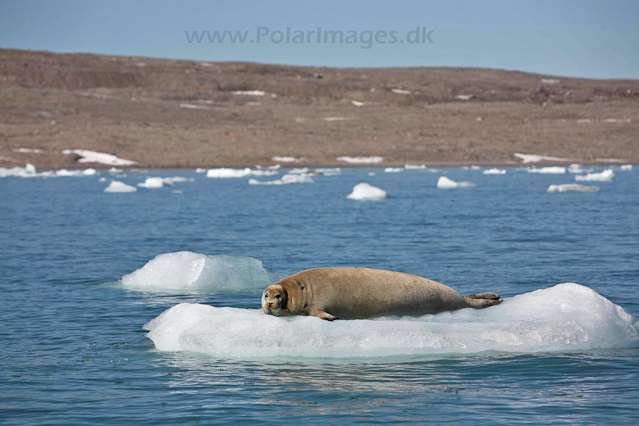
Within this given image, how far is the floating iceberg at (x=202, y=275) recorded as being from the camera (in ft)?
42.2

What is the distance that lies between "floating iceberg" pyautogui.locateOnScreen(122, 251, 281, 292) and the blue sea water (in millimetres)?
323

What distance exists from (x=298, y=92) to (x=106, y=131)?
38945 millimetres

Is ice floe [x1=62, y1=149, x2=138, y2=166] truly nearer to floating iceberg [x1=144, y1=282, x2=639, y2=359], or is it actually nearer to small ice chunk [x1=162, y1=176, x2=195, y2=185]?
small ice chunk [x1=162, y1=176, x2=195, y2=185]

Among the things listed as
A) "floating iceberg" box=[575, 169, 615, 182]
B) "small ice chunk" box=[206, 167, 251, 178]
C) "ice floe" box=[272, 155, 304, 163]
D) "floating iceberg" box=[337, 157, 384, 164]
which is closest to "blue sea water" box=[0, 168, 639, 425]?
"floating iceberg" box=[575, 169, 615, 182]

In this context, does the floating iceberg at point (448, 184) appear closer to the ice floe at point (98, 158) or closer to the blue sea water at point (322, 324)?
the blue sea water at point (322, 324)

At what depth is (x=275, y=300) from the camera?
28.1ft

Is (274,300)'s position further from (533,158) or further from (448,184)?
(533,158)

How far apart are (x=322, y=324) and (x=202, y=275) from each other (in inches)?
191

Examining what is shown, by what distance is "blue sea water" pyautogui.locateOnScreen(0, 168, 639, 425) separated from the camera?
684 centimetres

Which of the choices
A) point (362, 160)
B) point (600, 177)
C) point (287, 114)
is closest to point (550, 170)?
point (600, 177)

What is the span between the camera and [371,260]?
1582 cm

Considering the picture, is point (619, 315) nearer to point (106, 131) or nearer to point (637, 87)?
point (106, 131)

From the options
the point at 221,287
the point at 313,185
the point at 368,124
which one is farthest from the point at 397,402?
the point at 368,124

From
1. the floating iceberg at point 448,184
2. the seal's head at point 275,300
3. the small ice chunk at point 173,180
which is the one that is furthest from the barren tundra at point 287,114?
the seal's head at point 275,300
